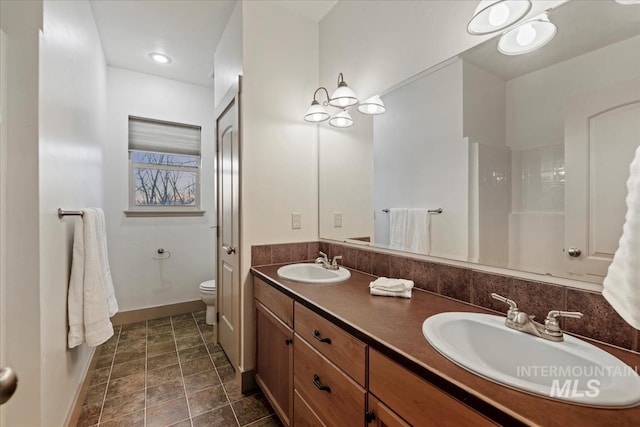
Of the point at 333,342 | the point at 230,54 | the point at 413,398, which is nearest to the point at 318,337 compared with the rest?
the point at 333,342

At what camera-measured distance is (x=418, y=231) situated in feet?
4.76

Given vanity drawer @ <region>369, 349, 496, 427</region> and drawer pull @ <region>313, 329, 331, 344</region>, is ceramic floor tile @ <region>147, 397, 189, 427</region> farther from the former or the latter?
vanity drawer @ <region>369, 349, 496, 427</region>

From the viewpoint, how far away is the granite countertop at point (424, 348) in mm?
538

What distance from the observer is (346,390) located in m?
0.98

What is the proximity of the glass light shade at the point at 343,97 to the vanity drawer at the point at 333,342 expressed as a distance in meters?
1.24

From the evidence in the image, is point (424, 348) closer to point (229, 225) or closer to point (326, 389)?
point (326, 389)

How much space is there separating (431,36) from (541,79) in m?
0.58

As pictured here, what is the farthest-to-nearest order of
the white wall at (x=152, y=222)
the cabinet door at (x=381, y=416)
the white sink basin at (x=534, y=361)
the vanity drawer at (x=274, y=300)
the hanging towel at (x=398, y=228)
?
the white wall at (x=152, y=222), the hanging towel at (x=398, y=228), the vanity drawer at (x=274, y=300), the cabinet door at (x=381, y=416), the white sink basin at (x=534, y=361)

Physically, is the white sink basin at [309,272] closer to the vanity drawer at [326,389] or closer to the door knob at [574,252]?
the vanity drawer at [326,389]

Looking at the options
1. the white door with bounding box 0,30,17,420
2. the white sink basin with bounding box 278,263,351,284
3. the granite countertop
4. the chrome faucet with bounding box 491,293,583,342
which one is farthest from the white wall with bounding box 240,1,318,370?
the chrome faucet with bounding box 491,293,583,342

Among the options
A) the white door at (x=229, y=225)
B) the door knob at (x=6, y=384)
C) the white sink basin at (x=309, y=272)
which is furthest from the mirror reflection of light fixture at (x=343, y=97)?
the door knob at (x=6, y=384)

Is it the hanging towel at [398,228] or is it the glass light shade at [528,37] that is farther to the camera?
the hanging towel at [398,228]

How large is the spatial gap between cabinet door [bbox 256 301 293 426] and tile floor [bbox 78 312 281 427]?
0.16 m

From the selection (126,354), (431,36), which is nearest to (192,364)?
(126,354)
